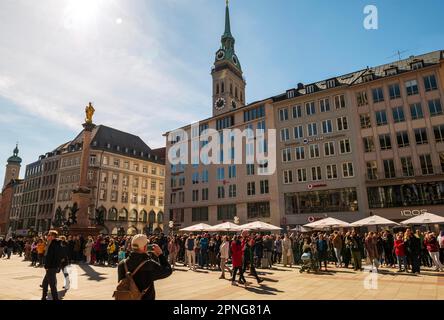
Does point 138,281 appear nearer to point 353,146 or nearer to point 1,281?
point 1,281

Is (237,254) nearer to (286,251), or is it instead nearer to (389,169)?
(286,251)

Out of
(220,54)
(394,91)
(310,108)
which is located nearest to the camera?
(394,91)

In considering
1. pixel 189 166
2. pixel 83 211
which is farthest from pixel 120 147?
pixel 83 211

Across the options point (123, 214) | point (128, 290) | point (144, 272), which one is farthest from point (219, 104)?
point (128, 290)

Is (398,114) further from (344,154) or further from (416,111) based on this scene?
(344,154)

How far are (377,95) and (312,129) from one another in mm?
8577

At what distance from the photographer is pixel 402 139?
110 ft

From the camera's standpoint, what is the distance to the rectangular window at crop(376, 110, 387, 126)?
35.0 metres

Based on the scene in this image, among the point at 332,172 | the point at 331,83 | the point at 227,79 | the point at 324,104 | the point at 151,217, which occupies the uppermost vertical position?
→ the point at 227,79

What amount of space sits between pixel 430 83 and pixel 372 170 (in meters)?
11.5

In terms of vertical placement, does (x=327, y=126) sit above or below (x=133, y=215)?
above

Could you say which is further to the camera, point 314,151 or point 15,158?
point 15,158

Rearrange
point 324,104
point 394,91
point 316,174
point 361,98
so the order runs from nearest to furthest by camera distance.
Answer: point 394,91 → point 361,98 → point 316,174 → point 324,104

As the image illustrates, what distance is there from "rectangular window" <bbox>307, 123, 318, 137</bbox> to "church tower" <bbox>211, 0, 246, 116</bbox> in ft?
121
